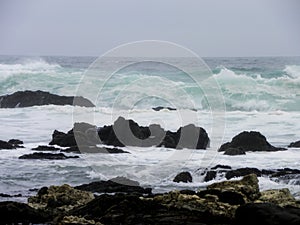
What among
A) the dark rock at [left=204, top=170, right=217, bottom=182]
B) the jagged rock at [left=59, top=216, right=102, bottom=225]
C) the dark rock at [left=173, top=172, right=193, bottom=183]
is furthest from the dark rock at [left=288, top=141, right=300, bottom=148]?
the jagged rock at [left=59, top=216, right=102, bottom=225]

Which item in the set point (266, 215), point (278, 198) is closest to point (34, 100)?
point (278, 198)

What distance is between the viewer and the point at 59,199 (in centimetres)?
1214

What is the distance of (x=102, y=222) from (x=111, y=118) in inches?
882

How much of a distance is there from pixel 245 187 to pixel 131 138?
10.9m

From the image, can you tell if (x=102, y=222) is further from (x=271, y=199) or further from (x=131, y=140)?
(x=131, y=140)

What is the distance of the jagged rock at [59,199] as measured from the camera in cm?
1185

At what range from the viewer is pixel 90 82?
46094 mm

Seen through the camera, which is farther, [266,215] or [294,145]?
[294,145]

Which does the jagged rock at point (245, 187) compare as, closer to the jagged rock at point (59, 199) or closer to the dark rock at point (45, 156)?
the jagged rock at point (59, 199)

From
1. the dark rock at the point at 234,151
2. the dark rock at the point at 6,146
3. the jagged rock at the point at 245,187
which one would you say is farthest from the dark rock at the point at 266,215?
the dark rock at the point at 6,146

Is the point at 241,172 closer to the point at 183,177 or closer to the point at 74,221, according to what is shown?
the point at 183,177

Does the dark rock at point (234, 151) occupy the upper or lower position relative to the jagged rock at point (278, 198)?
upper

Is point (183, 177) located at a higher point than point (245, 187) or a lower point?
lower

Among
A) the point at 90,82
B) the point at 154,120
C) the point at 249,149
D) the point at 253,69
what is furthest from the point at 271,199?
the point at 253,69
